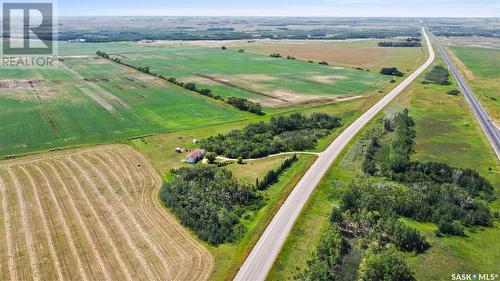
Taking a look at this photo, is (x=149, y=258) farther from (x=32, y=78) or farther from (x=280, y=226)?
(x=32, y=78)

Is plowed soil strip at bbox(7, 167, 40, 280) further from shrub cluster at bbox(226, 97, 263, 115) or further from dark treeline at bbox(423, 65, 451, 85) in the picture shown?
dark treeline at bbox(423, 65, 451, 85)

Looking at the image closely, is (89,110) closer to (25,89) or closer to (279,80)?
(25,89)

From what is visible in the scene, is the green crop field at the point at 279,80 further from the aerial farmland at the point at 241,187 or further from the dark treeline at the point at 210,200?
the dark treeline at the point at 210,200

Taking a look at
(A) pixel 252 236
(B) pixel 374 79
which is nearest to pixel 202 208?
(A) pixel 252 236

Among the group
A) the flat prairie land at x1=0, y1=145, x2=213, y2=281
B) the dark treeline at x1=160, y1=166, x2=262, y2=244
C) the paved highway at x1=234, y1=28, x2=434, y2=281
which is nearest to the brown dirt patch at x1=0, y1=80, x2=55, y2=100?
the flat prairie land at x1=0, y1=145, x2=213, y2=281

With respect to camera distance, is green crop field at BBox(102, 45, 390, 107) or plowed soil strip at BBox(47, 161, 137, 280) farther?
green crop field at BBox(102, 45, 390, 107)

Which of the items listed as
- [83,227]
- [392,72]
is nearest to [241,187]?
[83,227]

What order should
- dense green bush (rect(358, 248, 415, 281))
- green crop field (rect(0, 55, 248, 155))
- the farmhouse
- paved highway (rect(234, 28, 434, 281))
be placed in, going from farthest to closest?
green crop field (rect(0, 55, 248, 155)) < the farmhouse < paved highway (rect(234, 28, 434, 281)) < dense green bush (rect(358, 248, 415, 281))
